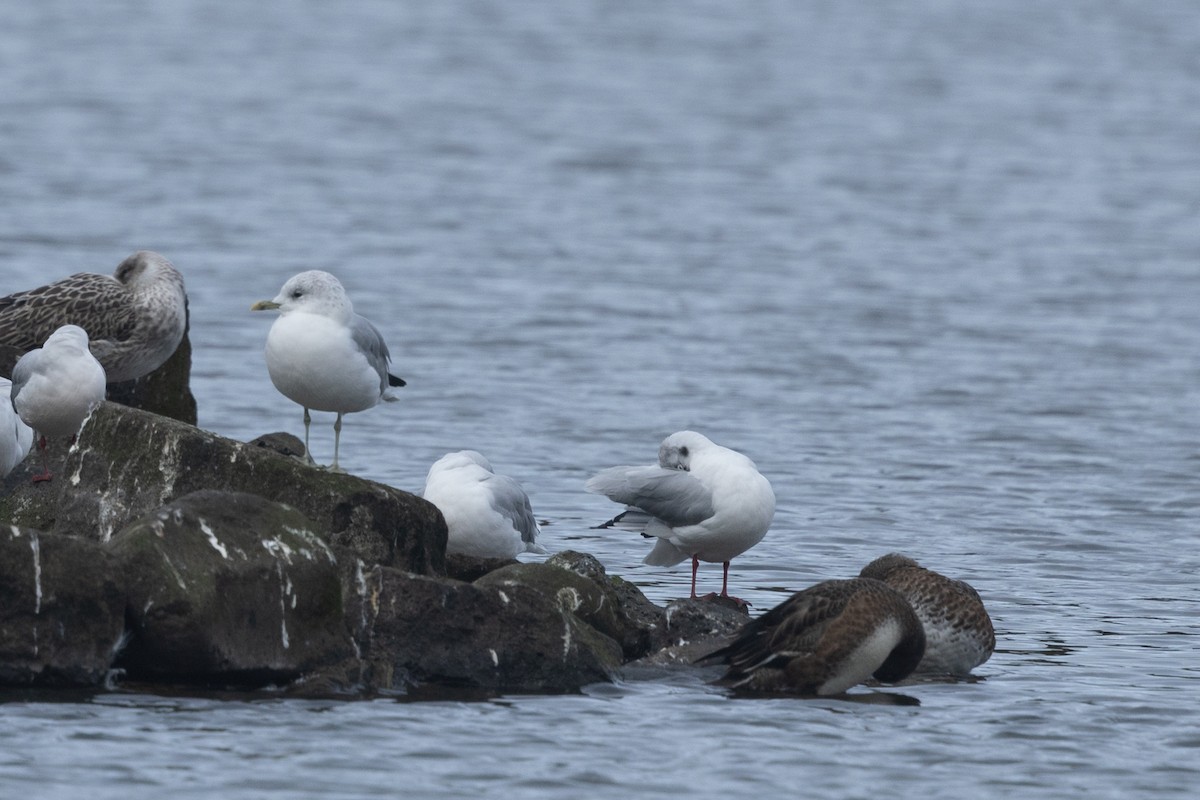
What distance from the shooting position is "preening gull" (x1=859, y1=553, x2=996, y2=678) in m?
9.85

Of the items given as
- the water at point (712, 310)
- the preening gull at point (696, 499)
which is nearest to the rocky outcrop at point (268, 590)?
the water at point (712, 310)

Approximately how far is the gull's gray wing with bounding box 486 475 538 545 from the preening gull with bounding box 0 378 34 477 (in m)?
2.34

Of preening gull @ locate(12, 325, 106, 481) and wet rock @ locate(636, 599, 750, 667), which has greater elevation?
preening gull @ locate(12, 325, 106, 481)

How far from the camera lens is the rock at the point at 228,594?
27.5 feet

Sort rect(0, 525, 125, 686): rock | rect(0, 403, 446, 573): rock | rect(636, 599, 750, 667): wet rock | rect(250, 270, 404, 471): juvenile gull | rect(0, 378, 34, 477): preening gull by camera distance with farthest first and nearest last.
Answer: rect(250, 270, 404, 471): juvenile gull
rect(0, 378, 34, 477): preening gull
rect(636, 599, 750, 667): wet rock
rect(0, 403, 446, 573): rock
rect(0, 525, 125, 686): rock

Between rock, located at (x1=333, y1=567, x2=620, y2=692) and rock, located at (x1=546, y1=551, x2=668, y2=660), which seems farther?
rock, located at (x1=546, y1=551, x2=668, y2=660)

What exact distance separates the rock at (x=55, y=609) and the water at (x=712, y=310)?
0.16 metres

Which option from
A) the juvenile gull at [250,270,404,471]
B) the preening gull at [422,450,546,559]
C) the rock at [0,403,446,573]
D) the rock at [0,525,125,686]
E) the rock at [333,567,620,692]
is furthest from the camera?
the preening gull at [422,450,546,559]

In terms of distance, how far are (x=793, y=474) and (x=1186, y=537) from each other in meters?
3.13

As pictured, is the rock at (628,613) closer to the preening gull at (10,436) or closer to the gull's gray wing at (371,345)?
the gull's gray wing at (371,345)

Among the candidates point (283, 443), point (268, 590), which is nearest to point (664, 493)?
point (268, 590)

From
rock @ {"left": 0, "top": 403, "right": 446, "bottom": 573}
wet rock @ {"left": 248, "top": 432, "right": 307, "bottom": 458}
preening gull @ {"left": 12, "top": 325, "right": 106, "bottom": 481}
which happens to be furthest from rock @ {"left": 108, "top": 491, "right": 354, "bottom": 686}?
wet rock @ {"left": 248, "top": 432, "right": 307, "bottom": 458}

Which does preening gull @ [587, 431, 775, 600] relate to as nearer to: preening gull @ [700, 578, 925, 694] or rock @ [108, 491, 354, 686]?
preening gull @ [700, 578, 925, 694]

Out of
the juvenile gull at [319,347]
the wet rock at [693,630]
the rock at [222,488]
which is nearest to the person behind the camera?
the rock at [222,488]
